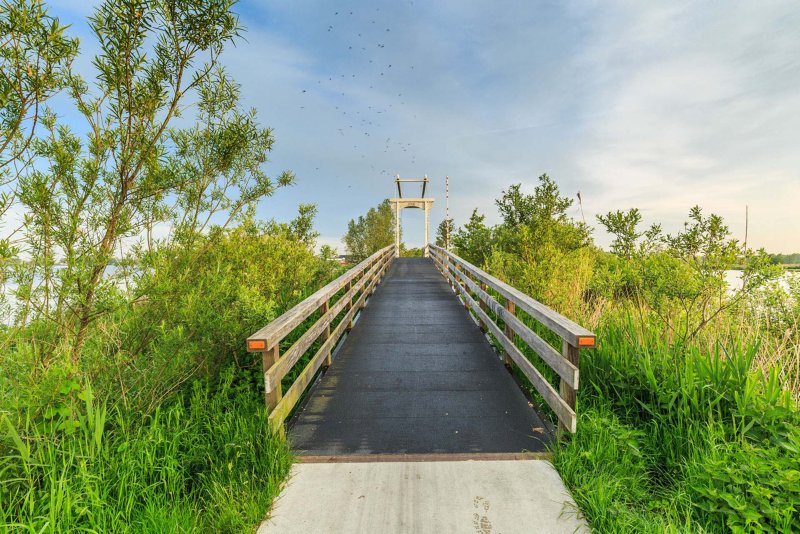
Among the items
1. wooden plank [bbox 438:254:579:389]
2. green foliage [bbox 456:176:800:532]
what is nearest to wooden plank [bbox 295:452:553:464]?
green foliage [bbox 456:176:800:532]

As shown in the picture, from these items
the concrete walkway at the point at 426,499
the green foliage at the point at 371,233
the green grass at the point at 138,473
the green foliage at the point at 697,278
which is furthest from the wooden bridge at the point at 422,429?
the green foliage at the point at 371,233

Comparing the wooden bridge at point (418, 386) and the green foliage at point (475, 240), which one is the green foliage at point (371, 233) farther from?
the wooden bridge at point (418, 386)

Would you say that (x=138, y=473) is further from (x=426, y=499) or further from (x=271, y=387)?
(x=426, y=499)

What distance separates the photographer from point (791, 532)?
5.91 ft

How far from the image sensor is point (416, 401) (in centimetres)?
353

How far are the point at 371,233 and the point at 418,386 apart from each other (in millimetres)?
41176

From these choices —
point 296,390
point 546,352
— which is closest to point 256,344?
point 296,390

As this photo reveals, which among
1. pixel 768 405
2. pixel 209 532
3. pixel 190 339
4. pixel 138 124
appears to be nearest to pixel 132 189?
pixel 138 124

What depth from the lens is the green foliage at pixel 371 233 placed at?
4312cm

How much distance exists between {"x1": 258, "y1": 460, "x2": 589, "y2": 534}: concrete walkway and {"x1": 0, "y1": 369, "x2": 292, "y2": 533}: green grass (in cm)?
22

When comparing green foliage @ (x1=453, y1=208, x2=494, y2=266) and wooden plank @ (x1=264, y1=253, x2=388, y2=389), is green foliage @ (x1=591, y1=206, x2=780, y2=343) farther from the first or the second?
green foliage @ (x1=453, y1=208, x2=494, y2=266)

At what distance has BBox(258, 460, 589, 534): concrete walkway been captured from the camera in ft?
6.61

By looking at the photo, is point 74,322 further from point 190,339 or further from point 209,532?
point 209,532

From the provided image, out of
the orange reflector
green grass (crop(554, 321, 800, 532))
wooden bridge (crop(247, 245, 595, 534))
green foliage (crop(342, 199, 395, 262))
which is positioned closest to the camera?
green grass (crop(554, 321, 800, 532))
